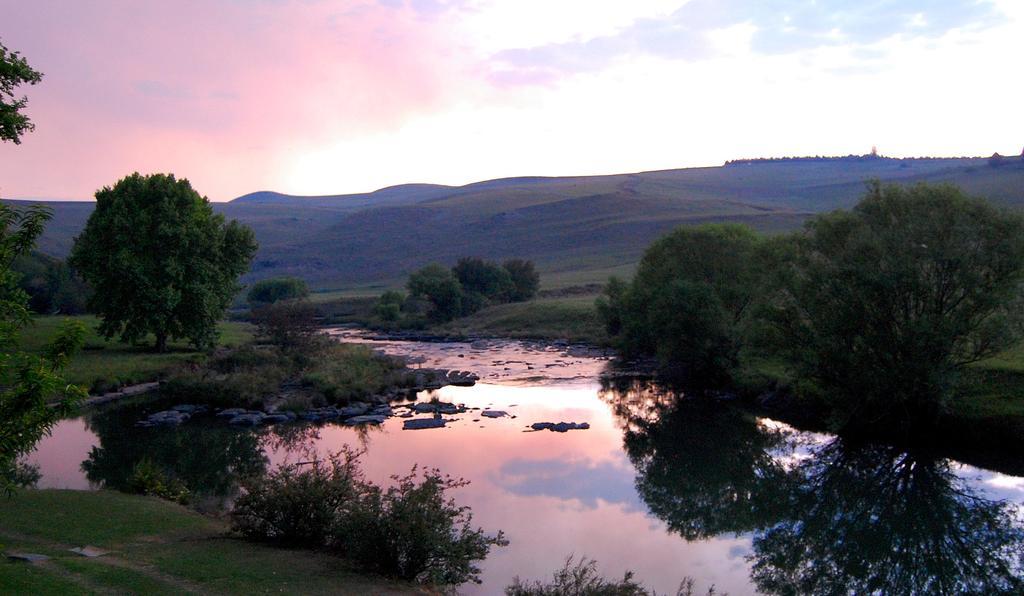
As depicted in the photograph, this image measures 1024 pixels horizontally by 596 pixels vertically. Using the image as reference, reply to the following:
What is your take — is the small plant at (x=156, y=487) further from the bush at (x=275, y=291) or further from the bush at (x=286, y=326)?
the bush at (x=275, y=291)

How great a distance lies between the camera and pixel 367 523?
1580 centimetres

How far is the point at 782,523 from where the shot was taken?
76.4 feet

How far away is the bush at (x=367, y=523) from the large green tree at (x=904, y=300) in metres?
20.3

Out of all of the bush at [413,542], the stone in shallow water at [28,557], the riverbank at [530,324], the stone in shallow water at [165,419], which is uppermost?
the stone in shallow water at [28,557]

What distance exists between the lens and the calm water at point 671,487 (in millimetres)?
19844

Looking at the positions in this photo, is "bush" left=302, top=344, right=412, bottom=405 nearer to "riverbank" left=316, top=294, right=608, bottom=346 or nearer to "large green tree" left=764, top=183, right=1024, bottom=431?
"large green tree" left=764, top=183, right=1024, bottom=431

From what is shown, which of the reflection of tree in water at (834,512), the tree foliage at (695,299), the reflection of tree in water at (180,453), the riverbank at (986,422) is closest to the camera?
the reflection of tree in water at (834,512)

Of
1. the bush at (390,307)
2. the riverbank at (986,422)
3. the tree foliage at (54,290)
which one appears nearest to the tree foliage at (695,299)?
the riverbank at (986,422)

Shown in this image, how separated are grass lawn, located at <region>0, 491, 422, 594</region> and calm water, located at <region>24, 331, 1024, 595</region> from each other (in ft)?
10.5

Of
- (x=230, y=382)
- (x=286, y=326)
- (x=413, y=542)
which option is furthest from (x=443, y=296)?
(x=413, y=542)

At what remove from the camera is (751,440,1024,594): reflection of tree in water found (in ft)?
62.6

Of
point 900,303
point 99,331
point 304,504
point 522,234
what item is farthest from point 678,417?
point 522,234

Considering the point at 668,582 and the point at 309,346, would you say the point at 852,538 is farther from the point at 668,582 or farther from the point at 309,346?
the point at 309,346

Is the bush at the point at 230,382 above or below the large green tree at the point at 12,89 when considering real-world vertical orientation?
below
